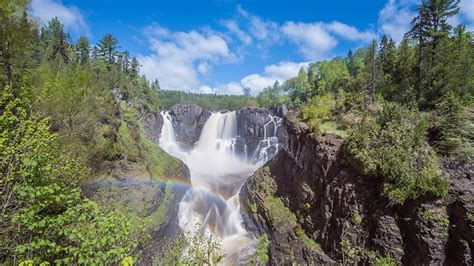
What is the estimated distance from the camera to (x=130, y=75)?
189ft

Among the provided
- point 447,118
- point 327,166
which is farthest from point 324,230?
point 447,118

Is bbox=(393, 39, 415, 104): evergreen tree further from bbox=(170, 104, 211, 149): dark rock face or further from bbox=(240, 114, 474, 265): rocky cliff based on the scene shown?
bbox=(170, 104, 211, 149): dark rock face

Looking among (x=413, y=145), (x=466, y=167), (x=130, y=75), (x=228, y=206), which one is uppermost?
(x=130, y=75)

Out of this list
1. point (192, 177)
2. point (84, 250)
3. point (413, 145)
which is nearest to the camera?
point (84, 250)

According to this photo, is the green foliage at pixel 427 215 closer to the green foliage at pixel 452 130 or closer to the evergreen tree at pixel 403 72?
the green foliage at pixel 452 130

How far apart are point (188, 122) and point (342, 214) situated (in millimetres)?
43611

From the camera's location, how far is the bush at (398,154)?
9.57 m

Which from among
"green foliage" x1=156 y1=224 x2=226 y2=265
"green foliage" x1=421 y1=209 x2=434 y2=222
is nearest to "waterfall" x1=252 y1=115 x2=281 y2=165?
"green foliage" x1=421 y1=209 x2=434 y2=222

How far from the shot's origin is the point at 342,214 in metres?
12.3

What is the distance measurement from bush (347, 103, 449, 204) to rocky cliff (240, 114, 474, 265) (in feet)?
1.94

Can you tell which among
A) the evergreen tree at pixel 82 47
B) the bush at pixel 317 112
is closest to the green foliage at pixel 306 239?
the bush at pixel 317 112

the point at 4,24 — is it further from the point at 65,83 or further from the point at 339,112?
the point at 339,112

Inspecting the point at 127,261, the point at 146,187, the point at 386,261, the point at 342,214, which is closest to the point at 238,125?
the point at 146,187

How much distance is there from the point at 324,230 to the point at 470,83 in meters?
15.2
